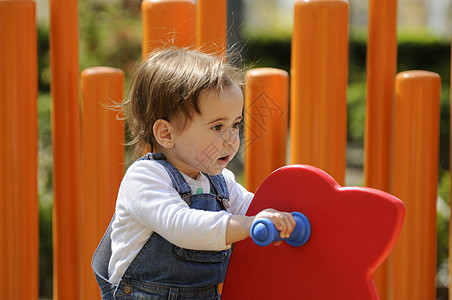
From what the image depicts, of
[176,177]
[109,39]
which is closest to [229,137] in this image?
[176,177]

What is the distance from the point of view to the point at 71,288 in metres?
1.83

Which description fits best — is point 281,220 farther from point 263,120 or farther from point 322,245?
point 263,120

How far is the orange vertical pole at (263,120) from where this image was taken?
175cm

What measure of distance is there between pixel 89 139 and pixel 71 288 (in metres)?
0.40

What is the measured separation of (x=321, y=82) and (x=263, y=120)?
18 cm

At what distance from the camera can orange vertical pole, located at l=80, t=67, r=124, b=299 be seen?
1.76 meters

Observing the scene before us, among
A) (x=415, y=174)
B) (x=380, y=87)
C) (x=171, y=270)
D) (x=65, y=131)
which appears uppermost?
(x=380, y=87)

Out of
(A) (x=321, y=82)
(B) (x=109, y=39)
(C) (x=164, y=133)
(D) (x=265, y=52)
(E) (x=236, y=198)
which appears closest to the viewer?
(C) (x=164, y=133)

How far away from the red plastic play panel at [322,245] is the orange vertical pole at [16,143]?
65 cm

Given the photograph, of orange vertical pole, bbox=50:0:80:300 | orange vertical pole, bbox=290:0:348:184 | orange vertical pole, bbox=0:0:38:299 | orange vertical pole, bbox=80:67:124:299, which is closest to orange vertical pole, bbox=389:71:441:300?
orange vertical pole, bbox=290:0:348:184

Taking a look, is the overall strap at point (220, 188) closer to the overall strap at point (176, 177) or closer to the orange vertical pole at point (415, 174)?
the overall strap at point (176, 177)

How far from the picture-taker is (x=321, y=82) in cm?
168

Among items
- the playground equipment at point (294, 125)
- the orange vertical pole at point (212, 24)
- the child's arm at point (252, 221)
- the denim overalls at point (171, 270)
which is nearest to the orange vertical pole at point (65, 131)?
the playground equipment at point (294, 125)

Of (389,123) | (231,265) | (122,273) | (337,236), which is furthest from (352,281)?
(389,123)
